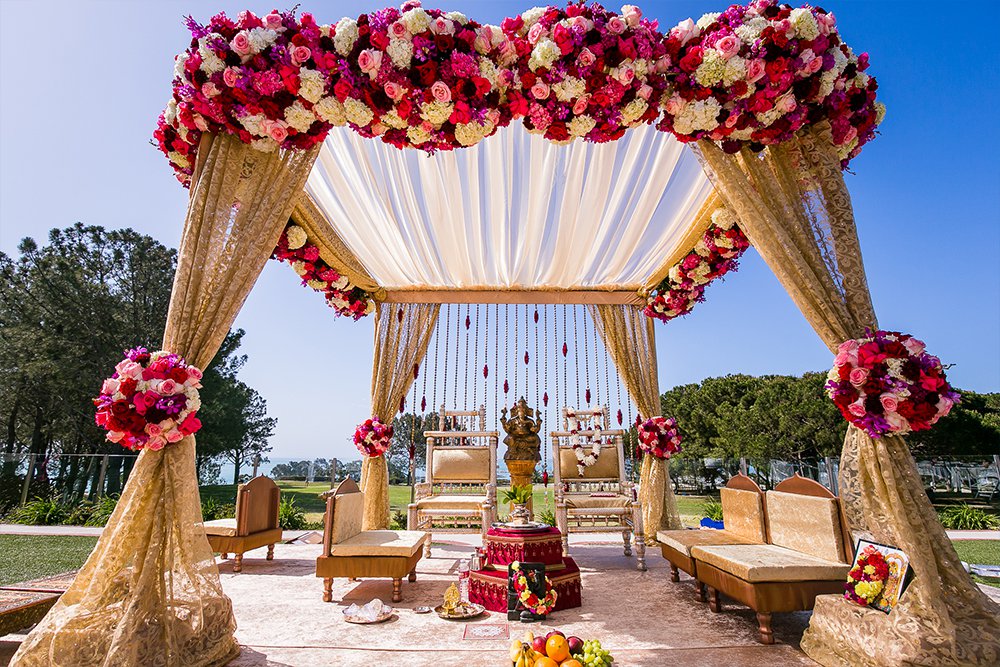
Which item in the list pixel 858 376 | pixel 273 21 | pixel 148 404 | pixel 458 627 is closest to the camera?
pixel 148 404

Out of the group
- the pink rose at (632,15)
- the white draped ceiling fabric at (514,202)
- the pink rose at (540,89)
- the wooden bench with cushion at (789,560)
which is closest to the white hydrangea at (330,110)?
the white draped ceiling fabric at (514,202)

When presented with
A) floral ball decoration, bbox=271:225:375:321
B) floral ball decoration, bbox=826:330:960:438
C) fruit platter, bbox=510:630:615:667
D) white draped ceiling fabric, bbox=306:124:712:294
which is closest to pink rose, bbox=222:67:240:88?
white draped ceiling fabric, bbox=306:124:712:294

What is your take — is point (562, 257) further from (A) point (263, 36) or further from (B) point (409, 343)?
(A) point (263, 36)

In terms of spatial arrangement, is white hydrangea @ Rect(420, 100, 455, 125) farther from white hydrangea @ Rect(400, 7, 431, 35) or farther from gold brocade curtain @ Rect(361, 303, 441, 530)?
gold brocade curtain @ Rect(361, 303, 441, 530)

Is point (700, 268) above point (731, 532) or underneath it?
above

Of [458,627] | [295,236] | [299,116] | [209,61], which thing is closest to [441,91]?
[299,116]

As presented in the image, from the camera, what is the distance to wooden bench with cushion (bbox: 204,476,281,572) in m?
4.67

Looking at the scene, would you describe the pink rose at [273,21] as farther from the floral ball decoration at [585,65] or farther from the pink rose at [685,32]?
the pink rose at [685,32]

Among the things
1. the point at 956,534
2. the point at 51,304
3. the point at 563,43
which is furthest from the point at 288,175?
the point at 51,304

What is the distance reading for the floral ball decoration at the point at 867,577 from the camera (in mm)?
2320

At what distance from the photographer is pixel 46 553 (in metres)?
5.51

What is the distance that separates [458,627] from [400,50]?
3.38m

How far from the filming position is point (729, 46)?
9.28ft

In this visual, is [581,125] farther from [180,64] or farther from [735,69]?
[180,64]
